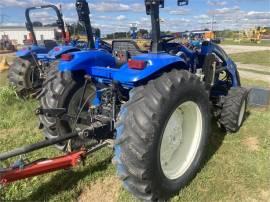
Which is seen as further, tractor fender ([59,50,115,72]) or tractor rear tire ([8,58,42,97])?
tractor rear tire ([8,58,42,97])

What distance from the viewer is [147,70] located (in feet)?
9.94

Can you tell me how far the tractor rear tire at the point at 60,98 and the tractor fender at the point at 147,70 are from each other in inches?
39.1

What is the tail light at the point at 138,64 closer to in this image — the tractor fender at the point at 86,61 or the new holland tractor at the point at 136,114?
the new holland tractor at the point at 136,114

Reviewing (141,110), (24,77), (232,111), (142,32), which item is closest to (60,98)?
(141,110)

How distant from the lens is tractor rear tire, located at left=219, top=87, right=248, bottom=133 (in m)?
5.03

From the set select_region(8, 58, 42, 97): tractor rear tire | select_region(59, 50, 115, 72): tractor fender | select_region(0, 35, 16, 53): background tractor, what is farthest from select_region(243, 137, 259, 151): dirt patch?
select_region(0, 35, 16, 53): background tractor

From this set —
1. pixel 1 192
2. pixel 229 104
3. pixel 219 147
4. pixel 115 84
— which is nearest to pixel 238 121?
pixel 229 104

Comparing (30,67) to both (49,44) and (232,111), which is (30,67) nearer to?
(49,44)

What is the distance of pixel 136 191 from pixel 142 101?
32.2 inches

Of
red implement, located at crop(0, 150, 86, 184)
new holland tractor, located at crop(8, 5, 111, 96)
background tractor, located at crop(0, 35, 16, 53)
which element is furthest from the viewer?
background tractor, located at crop(0, 35, 16, 53)

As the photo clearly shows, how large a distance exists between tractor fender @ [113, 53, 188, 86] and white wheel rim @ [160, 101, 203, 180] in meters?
0.45

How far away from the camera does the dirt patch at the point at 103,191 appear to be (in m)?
3.46

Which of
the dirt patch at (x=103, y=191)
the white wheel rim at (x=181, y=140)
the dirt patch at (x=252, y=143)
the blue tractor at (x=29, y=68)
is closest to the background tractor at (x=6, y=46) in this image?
the blue tractor at (x=29, y=68)

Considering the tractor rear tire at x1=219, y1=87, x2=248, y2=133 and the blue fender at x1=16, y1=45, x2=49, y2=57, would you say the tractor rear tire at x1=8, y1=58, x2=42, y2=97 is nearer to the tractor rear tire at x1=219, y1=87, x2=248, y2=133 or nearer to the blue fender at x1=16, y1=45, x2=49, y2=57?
the blue fender at x1=16, y1=45, x2=49, y2=57
